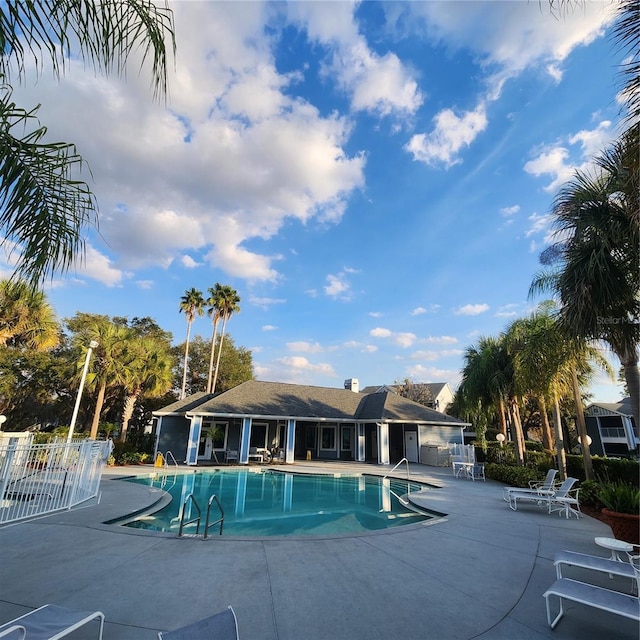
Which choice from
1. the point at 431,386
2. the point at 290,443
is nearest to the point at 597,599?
the point at 290,443

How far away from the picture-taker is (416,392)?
43.4 metres

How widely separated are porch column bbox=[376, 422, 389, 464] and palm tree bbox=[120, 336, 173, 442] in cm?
1448

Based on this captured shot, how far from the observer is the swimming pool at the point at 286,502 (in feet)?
29.1

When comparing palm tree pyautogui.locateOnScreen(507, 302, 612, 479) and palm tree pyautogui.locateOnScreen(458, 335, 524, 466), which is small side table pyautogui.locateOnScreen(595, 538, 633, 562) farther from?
palm tree pyautogui.locateOnScreen(458, 335, 524, 466)

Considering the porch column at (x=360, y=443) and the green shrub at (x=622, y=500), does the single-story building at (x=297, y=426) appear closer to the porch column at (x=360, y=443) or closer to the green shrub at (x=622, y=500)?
the porch column at (x=360, y=443)

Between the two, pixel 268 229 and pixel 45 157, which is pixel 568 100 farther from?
pixel 268 229

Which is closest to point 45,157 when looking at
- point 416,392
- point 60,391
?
point 60,391

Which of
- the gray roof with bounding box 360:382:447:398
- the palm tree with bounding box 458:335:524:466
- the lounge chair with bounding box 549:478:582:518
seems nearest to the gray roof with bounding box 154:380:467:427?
the palm tree with bounding box 458:335:524:466

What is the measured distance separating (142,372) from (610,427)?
1647 inches

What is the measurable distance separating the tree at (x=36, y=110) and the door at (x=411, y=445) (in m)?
24.5

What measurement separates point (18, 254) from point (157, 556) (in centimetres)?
459

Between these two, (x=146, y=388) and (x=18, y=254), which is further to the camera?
(x=146, y=388)

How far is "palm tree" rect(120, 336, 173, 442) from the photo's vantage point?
2127cm

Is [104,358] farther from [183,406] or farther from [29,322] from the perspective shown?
[183,406]
